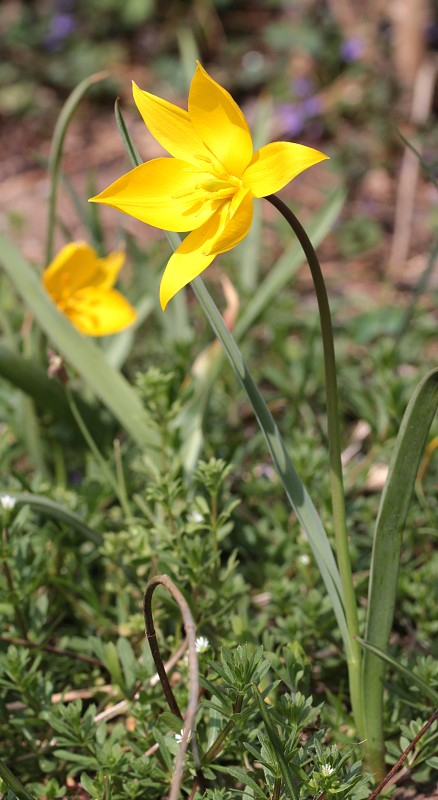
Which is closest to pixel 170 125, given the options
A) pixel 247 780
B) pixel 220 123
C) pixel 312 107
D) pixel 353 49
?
pixel 220 123

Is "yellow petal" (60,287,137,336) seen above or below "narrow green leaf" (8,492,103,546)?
above

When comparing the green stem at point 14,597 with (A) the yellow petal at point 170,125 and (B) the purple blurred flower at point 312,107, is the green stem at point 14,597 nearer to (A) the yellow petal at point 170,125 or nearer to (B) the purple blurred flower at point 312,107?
(A) the yellow petal at point 170,125

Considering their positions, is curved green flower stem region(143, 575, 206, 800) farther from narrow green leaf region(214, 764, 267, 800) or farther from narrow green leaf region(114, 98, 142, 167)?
narrow green leaf region(114, 98, 142, 167)

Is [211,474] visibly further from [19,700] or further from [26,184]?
[26,184]

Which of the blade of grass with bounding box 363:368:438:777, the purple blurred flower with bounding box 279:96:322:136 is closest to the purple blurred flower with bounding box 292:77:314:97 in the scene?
the purple blurred flower with bounding box 279:96:322:136

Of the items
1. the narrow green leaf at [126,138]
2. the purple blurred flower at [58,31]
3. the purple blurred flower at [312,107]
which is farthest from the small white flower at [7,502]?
the purple blurred flower at [58,31]

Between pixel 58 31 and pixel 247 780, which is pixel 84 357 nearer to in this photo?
pixel 247 780
